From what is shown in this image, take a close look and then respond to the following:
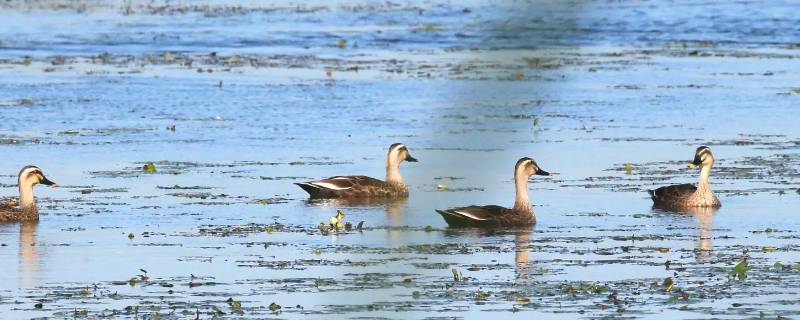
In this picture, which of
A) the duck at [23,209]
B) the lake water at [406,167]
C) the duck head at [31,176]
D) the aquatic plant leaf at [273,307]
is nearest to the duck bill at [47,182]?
the duck head at [31,176]

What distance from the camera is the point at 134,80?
73.1 ft

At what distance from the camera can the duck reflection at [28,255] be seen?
926 centimetres

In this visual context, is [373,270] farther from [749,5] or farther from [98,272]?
[749,5]

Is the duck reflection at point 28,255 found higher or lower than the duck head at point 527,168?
lower

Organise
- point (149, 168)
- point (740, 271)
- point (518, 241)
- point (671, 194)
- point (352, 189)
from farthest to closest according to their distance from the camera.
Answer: point (149, 168), point (352, 189), point (671, 194), point (518, 241), point (740, 271)

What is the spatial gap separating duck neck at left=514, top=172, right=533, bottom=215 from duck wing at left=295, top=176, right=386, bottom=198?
5.17ft

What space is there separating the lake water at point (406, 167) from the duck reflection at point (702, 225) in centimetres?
3

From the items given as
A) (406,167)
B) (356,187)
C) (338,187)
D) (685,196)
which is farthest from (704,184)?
(406,167)

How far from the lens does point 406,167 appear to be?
174 cm

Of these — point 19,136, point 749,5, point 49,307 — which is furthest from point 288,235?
point 749,5

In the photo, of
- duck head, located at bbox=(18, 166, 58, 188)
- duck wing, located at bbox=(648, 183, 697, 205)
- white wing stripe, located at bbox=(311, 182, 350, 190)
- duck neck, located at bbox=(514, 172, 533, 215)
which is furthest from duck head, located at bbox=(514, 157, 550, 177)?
duck head, located at bbox=(18, 166, 58, 188)

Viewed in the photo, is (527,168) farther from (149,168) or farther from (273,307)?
(273,307)

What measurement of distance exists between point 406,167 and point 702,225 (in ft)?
34.0

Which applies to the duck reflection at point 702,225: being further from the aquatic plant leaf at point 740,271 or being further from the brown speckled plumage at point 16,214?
the brown speckled plumage at point 16,214
